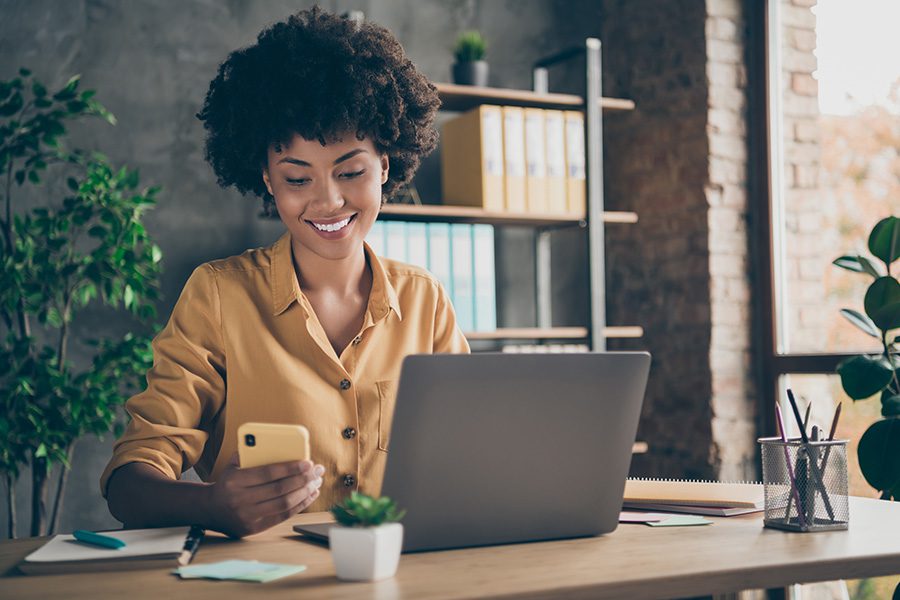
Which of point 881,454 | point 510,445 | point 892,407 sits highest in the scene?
point 510,445

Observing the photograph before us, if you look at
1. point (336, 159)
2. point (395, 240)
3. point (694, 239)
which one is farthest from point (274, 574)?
→ point (694, 239)

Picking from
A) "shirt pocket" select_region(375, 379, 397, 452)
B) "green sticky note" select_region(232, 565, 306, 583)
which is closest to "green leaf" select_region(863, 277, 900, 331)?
"shirt pocket" select_region(375, 379, 397, 452)

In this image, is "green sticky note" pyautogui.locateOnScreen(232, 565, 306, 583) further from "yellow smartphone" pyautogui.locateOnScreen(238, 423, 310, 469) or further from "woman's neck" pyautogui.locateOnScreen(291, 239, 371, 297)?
"woman's neck" pyautogui.locateOnScreen(291, 239, 371, 297)

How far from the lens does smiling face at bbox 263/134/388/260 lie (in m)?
1.75

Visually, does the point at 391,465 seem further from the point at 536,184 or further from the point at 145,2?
the point at 145,2

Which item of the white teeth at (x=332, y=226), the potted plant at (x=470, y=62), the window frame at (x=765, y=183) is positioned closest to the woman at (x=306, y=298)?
the white teeth at (x=332, y=226)

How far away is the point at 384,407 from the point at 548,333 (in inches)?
71.6

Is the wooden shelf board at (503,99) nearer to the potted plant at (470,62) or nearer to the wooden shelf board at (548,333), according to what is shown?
the potted plant at (470,62)

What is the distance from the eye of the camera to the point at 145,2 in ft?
11.5

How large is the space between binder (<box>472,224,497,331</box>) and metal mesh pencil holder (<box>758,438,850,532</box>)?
6.90 ft

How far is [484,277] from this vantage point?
352 cm

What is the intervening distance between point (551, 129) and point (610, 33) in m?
0.75

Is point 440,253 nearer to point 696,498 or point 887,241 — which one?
point 887,241

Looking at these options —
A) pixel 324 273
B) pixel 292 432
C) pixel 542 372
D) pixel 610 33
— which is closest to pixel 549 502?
pixel 542 372
